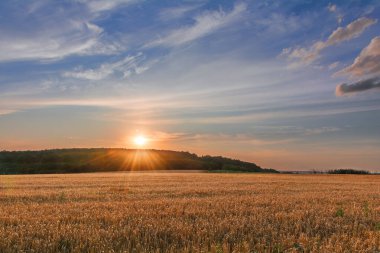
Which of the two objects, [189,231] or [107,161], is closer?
[189,231]

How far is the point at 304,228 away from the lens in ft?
33.0

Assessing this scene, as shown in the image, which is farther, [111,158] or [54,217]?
[111,158]

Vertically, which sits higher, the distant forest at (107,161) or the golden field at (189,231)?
the distant forest at (107,161)

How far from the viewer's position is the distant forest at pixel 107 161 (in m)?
113

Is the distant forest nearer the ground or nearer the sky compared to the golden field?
nearer the sky

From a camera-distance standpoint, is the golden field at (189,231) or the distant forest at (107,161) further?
the distant forest at (107,161)

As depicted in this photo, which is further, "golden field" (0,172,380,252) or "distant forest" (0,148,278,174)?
"distant forest" (0,148,278,174)

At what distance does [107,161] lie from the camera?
120m

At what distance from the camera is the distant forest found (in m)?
113

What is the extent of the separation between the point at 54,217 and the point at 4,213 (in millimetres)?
2341

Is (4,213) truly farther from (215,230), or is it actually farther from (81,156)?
(81,156)

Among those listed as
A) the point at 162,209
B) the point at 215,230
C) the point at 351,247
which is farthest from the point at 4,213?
the point at 351,247

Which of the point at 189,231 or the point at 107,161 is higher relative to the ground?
the point at 107,161

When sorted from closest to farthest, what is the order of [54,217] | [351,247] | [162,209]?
[351,247] < [54,217] < [162,209]
